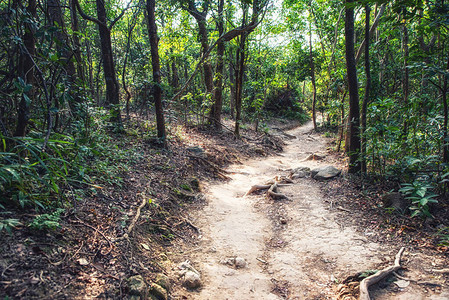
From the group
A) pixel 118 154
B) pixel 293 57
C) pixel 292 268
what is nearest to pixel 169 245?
pixel 292 268

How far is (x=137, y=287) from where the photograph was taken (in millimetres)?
2822

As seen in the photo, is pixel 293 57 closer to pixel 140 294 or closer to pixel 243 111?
pixel 243 111

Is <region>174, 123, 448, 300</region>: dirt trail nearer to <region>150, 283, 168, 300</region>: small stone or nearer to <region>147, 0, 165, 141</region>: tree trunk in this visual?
<region>150, 283, 168, 300</region>: small stone

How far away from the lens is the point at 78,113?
4.94 meters

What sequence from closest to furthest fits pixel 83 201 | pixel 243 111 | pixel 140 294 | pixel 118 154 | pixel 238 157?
pixel 140 294, pixel 83 201, pixel 118 154, pixel 238 157, pixel 243 111

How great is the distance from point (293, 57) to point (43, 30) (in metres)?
22.0

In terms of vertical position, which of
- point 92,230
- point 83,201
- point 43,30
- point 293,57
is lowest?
point 92,230

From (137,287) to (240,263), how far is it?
1.79 m

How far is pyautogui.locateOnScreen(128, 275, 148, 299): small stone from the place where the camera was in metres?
2.77

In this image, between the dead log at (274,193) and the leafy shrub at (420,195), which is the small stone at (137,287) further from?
the dead log at (274,193)

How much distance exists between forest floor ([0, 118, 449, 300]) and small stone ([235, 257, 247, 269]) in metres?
0.02

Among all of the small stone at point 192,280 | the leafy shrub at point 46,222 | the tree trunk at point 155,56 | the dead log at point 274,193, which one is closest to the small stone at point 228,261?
the small stone at point 192,280

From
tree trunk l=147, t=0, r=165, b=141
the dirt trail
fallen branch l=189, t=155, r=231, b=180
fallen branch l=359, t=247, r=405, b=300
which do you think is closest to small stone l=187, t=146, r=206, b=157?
fallen branch l=189, t=155, r=231, b=180

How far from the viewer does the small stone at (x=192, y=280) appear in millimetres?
3486
